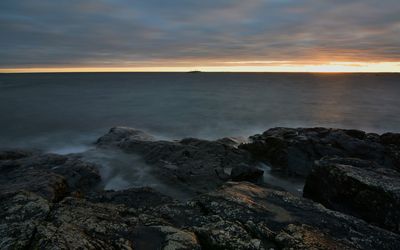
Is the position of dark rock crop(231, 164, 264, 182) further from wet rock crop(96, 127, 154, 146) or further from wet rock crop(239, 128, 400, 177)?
wet rock crop(96, 127, 154, 146)

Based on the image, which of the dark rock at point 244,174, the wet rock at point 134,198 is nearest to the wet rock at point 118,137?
the dark rock at point 244,174

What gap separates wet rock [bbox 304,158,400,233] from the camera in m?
7.54

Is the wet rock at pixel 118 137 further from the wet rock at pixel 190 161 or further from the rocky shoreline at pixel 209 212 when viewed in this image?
the rocky shoreline at pixel 209 212

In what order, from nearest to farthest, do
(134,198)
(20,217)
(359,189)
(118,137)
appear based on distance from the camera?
(20,217)
(359,189)
(134,198)
(118,137)

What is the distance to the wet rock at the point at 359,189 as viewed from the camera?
754 centimetres

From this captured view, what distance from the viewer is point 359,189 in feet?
26.8

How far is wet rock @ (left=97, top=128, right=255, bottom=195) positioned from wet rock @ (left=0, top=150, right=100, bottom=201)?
2.74 meters

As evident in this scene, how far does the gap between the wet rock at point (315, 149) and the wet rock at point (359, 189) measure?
5215mm

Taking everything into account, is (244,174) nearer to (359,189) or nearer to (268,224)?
(359,189)

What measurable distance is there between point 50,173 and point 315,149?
1155 cm

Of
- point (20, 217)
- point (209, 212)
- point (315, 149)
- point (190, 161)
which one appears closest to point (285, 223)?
point (209, 212)

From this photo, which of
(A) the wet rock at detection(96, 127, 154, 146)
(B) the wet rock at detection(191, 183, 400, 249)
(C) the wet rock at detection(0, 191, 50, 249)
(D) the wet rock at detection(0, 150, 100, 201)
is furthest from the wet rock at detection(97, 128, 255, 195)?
(C) the wet rock at detection(0, 191, 50, 249)

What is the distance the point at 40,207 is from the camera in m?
5.69

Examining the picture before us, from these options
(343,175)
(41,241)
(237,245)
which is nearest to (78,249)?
(41,241)
